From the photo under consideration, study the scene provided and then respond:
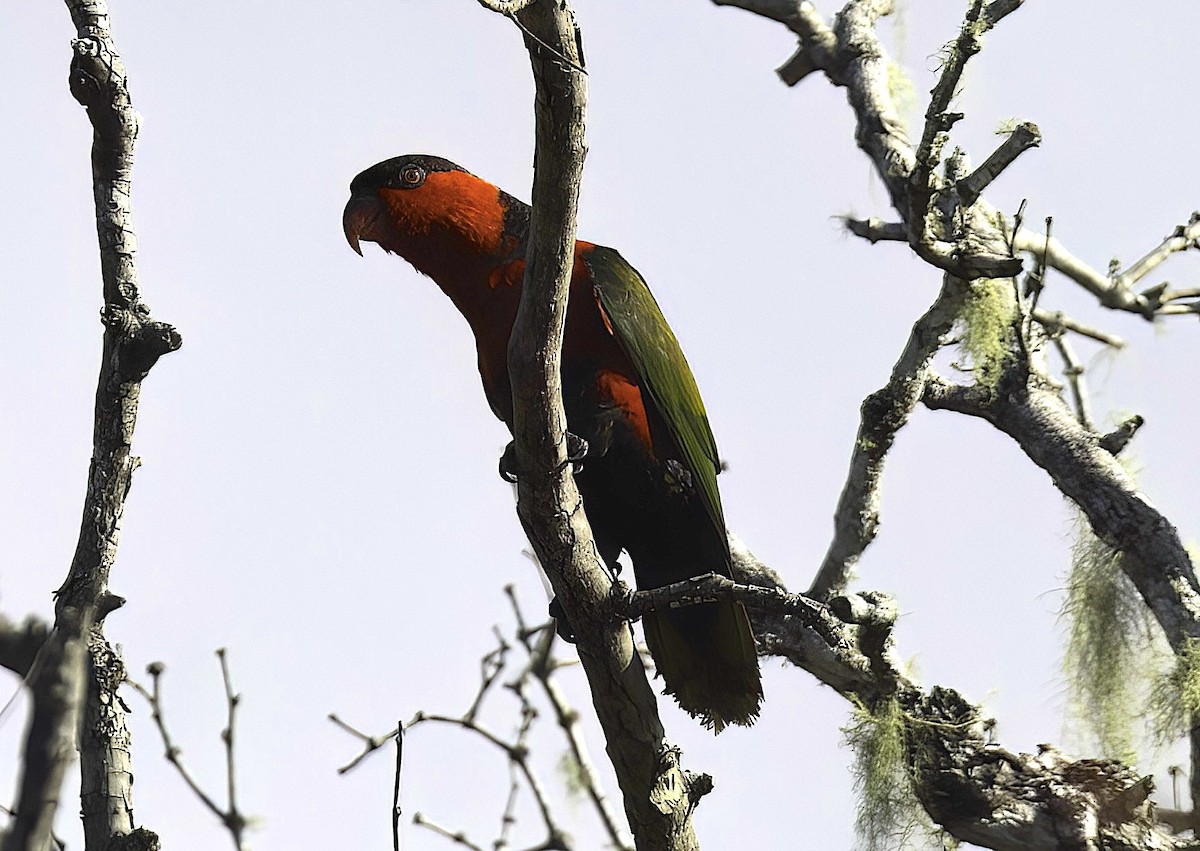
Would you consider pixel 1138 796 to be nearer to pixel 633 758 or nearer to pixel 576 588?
pixel 633 758

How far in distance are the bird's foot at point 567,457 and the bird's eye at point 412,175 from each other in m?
0.95

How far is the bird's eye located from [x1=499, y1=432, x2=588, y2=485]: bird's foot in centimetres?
95

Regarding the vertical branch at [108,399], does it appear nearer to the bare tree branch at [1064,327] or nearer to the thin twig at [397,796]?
the thin twig at [397,796]

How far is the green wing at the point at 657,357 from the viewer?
9.45 ft

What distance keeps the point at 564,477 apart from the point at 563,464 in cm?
3

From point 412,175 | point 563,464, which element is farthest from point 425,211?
point 563,464

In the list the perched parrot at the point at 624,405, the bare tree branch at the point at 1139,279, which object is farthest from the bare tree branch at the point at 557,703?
the bare tree branch at the point at 1139,279

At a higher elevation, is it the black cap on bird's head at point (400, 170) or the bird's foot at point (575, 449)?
the black cap on bird's head at point (400, 170)

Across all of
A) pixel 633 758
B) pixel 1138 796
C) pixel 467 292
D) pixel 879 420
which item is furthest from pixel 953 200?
pixel 633 758

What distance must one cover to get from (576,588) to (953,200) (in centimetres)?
178

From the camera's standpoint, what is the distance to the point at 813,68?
4.60 metres

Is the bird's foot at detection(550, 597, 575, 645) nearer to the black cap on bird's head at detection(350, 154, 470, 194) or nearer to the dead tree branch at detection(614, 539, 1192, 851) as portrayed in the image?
the dead tree branch at detection(614, 539, 1192, 851)

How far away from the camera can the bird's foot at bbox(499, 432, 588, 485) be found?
2.37 meters

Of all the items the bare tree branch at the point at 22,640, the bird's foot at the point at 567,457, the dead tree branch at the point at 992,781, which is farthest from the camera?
the dead tree branch at the point at 992,781
